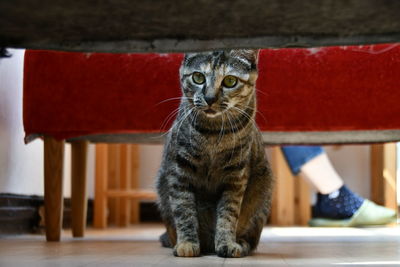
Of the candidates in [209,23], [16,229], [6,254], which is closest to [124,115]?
[6,254]

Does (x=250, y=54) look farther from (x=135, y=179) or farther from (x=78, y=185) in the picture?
(x=135, y=179)

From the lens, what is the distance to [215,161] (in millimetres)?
1400

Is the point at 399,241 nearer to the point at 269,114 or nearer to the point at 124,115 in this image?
the point at 269,114

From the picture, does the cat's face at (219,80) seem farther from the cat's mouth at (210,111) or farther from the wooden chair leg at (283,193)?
the wooden chair leg at (283,193)

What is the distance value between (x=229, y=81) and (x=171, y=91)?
40cm

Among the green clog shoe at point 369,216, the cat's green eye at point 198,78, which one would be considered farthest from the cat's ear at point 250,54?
the green clog shoe at point 369,216

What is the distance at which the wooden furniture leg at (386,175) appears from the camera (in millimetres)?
3072

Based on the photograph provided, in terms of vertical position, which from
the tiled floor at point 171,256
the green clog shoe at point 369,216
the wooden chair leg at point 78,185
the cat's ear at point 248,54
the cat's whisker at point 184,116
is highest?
the cat's ear at point 248,54

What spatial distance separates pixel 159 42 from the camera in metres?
0.94

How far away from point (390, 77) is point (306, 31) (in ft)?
2.84

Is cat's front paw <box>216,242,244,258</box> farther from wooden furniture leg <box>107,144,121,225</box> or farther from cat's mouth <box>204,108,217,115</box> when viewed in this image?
wooden furniture leg <box>107,144,121,225</box>

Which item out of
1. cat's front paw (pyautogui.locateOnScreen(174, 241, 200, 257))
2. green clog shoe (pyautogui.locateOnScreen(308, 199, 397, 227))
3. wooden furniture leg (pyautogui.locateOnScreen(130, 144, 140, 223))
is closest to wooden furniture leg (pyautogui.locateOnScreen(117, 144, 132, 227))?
wooden furniture leg (pyautogui.locateOnScreen(130, 144, 140, 223))

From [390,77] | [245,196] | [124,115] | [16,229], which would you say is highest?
[390,77]

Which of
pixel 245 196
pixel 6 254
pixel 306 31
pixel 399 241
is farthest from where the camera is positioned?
pixel 399 241
